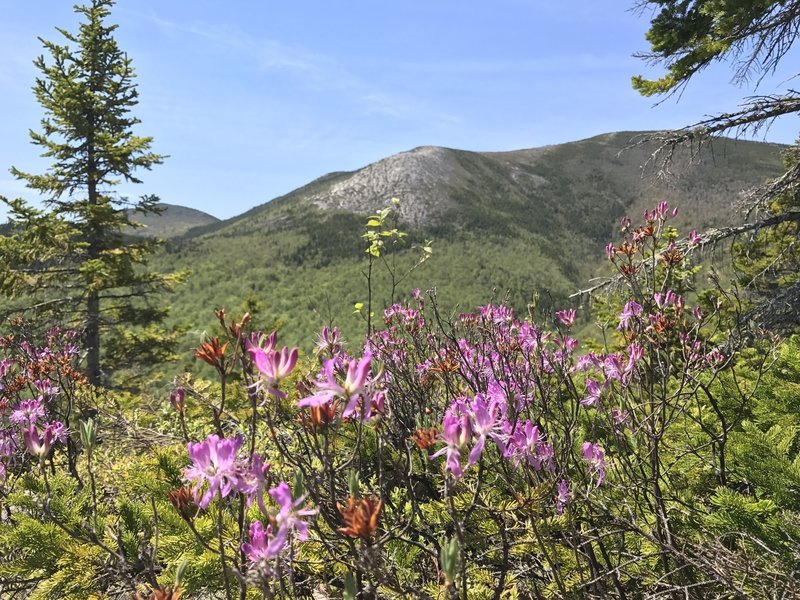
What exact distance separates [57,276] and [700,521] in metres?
14.9

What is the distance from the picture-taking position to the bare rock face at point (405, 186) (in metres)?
81.3

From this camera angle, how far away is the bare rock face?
81312mm

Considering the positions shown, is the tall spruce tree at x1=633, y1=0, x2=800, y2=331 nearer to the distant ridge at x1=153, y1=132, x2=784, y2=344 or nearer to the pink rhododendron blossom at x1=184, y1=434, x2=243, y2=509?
the distant ridge at x1=153, y1=132, x2=784, y2=344

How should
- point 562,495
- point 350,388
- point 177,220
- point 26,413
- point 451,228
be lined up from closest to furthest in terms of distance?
point 350,388 < point 562,495 < point 26,413 < point 451,228 < point 177,220

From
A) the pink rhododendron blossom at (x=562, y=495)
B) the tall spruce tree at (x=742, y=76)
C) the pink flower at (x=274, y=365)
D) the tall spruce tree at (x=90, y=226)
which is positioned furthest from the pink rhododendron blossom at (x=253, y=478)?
the tall spruce tree at (x=90, y=226)

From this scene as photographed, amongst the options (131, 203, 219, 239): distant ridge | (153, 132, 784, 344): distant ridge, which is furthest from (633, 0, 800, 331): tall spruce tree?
(131, 203, 219, 239): distant ridge

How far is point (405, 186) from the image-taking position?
297 ft

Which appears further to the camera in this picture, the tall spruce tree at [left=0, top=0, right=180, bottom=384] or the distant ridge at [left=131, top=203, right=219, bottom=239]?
the distant ridge at [left=131, top=203, right=219, bottom=239]

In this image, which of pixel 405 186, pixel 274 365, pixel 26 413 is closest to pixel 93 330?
pixel 26 413

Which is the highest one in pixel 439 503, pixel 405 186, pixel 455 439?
pixel 405 186

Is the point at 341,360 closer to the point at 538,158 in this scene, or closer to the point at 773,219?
the point at 773,219

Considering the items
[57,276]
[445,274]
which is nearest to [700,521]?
[57,276]

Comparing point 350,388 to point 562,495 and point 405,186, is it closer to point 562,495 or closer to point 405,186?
point 562,495

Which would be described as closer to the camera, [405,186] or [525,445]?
[525,445]
